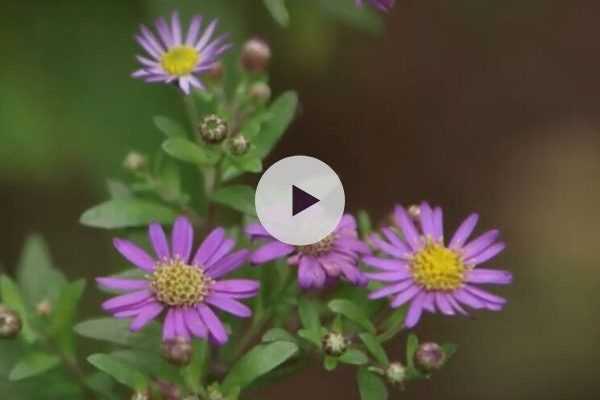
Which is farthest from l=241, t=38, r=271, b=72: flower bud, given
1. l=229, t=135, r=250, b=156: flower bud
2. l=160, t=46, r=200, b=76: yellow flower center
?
l=229, t=135, r=250, b=156: flower bud

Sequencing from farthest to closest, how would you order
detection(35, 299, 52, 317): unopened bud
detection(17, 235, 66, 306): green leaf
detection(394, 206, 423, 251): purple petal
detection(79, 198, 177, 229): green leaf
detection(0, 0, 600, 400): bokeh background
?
1. detection(0, 0, 600, 400): bokeh background
2. detection(17, 235, 66, 306): green leaf
3. detection(35, 299, 52, 317): unopened bud
4. detection(79, 198, 177, 229): green leaf
5. detection(394, 206, 423, 251): purple petal

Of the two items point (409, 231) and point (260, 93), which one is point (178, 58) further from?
point (409, 231)

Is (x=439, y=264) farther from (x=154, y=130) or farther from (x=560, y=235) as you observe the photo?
(x=560, y=235)

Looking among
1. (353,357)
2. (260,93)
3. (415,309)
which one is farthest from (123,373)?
(260,93)

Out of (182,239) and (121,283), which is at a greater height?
(182,239)

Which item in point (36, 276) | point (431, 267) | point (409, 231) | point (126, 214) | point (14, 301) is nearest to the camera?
point (431, 267)

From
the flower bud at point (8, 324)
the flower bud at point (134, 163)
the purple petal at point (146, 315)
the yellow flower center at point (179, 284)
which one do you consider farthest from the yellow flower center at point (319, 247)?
the flower bud at point (8, 324)

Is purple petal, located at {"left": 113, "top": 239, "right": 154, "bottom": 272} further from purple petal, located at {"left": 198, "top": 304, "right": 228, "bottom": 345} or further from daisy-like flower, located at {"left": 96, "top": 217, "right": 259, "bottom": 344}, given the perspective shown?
purple petal, located at {"left": 198, "top": 304, "right": 228, "bottom": 345}
